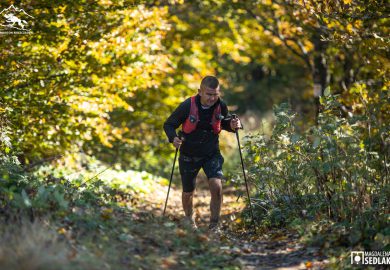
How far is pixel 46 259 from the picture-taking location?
4559mm

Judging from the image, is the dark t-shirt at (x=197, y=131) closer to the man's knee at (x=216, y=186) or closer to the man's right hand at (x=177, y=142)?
the man's right hand at (x=177, y=142)

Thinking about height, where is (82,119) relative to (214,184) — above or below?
above

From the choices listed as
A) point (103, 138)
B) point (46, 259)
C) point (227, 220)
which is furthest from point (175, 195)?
point (46, 259)

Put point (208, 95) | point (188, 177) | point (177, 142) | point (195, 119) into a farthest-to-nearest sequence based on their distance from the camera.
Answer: point (188, 177) → point (195, 119) → point (208, 95) → point (177, 142)

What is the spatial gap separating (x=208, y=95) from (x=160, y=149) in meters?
7.40

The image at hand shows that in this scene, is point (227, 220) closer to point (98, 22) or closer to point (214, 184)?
point (214, 184)

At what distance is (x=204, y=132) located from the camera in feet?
26.7

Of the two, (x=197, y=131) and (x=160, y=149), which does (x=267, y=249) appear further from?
(x=160, y=149)

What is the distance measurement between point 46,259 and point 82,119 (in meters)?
6.93

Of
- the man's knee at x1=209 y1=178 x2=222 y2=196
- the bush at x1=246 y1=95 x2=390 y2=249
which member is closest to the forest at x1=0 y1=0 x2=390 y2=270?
the bush at x1=246 y1=95 x2=390 y2=249

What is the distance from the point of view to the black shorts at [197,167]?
816cm

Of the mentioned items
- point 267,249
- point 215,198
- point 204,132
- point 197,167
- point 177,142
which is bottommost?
point 267,249

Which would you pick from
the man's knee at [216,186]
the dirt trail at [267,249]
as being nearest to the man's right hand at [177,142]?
the man's knee at [216,186]

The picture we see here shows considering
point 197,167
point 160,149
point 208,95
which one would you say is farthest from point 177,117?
point 160,149
